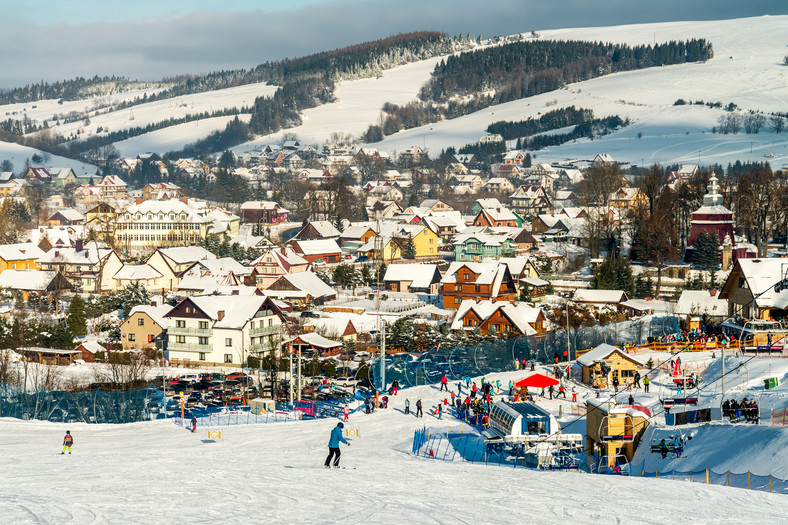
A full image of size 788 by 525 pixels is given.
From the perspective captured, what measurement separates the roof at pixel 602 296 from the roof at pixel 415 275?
37.9ft

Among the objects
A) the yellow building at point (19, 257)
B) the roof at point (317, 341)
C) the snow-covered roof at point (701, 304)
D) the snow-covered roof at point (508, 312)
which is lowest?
the roof at point (317, 341)

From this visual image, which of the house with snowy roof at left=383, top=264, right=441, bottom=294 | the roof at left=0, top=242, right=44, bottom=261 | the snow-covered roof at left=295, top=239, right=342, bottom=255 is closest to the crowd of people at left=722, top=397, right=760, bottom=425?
the house with snowy roof at left=383, top=264, right=441, bottom=294

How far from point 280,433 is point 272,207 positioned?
7995 centimetres

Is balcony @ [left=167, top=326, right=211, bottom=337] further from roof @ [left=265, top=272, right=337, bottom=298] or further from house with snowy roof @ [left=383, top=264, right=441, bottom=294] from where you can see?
house with snowy roof @ [left=383, top=264, right=441, bottom=294]

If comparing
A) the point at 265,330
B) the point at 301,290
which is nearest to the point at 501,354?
the point at 265,330

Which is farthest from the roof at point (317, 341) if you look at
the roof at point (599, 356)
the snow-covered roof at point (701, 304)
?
the snow-covered roof at point (701, 304)

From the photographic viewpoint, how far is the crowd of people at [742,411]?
2242cm

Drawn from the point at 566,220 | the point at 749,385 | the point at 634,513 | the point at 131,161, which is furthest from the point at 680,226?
the point at 131,161

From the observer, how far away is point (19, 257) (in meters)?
70.4

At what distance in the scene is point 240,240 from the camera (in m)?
87.3

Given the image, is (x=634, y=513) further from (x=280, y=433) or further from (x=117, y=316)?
(x=117, y=316)

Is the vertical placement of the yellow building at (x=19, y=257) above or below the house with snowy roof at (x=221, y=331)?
above

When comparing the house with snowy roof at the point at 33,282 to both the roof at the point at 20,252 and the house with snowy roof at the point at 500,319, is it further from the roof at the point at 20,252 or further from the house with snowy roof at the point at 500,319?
the house with snowy roof at the point at 500,319

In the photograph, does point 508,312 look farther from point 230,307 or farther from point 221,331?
point 221,331
